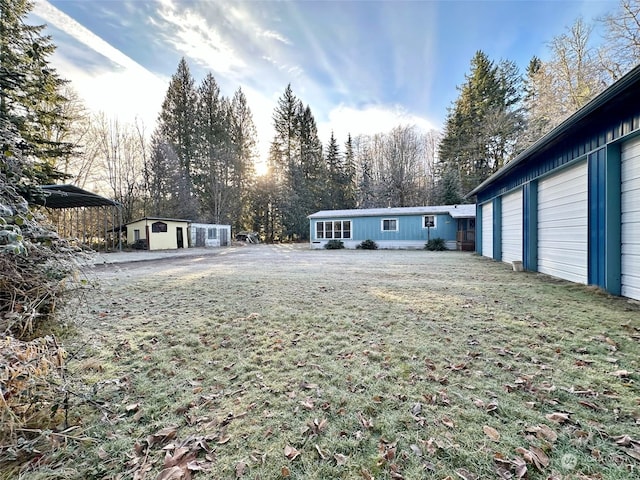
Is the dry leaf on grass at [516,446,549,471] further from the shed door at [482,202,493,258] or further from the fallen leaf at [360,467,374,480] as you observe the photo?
the shed door at [482,202,493,258]

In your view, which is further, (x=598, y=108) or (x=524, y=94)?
(x=524, y=94)

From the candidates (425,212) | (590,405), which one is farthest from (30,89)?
(425,212)

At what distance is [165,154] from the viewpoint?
24.3m

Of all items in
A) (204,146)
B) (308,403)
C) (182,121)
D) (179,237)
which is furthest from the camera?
(204,146)

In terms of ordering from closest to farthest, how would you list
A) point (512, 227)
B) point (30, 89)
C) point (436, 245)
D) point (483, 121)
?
point (512, 227) → point (30, 89) → point (436, 245) → point (483, 121)

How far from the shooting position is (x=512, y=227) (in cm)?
927

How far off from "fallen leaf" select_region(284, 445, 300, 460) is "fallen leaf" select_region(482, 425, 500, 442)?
3.77 ft

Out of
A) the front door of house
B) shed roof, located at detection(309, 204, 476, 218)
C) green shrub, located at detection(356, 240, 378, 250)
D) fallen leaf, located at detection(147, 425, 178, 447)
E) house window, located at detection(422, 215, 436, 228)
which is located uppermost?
shed roof, located at detection(309, 204, 476, 218)

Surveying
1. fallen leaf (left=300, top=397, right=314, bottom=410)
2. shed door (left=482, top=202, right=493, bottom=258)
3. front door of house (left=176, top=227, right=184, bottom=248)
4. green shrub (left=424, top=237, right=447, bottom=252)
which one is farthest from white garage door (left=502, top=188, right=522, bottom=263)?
front door of house (left=176, top=227, right=184, bottom=248)

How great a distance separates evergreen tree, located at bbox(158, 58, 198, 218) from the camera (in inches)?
1028

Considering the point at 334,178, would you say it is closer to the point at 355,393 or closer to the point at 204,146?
the point at 204,146

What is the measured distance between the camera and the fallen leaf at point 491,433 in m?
1.65

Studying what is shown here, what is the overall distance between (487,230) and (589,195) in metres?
7.70

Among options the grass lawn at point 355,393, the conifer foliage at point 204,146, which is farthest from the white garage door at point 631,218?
the conifer foliage at point 204,146
